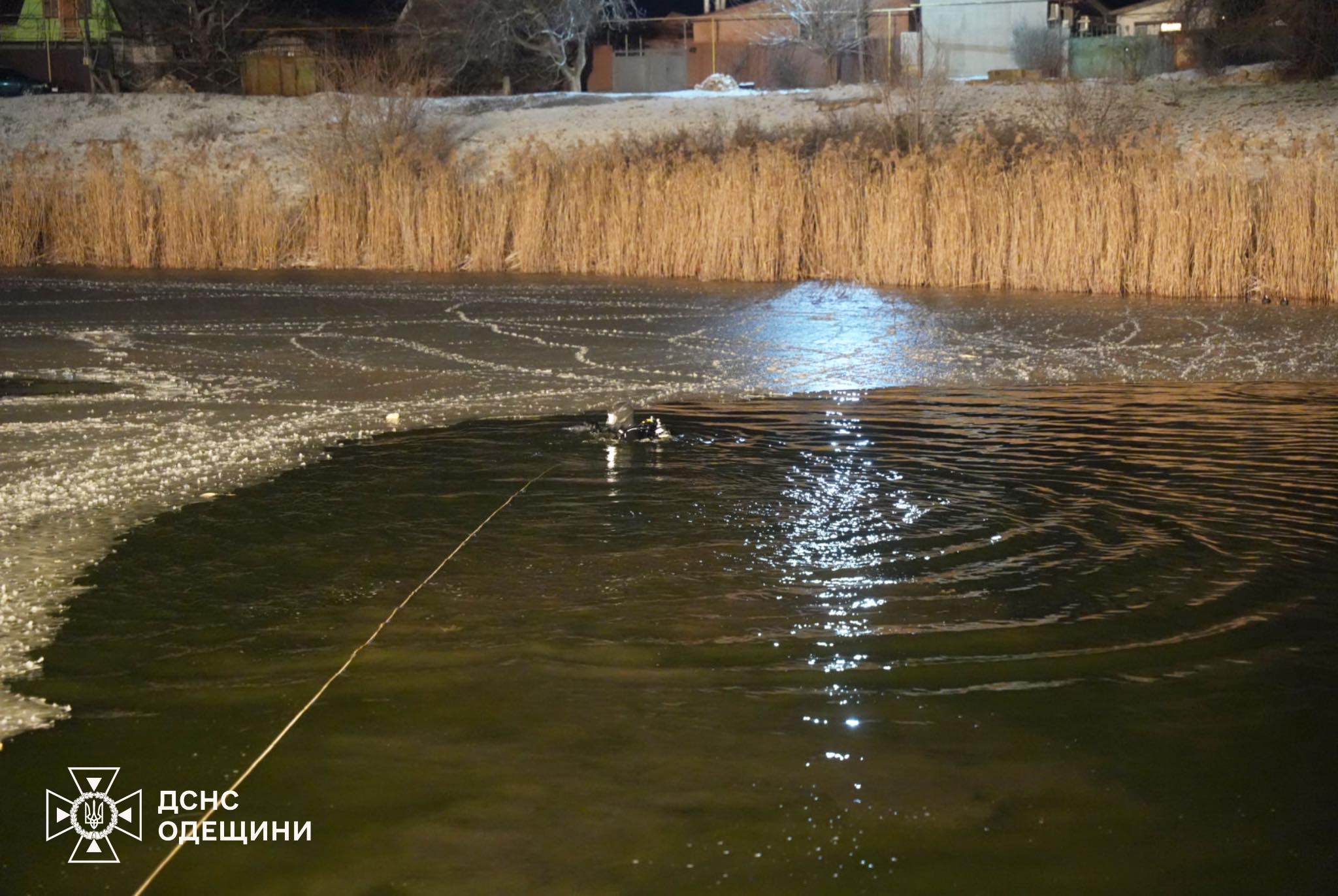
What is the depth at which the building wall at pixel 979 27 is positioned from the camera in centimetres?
3500

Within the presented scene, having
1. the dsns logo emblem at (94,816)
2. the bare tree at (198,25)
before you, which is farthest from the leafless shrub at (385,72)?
the dsns logo emblem at (94,816)

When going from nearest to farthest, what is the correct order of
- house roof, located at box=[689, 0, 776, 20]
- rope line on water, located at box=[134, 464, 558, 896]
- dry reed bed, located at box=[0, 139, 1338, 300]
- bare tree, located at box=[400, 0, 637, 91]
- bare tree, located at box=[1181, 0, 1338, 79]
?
1. rope line on water, located at box=[134, 464, 558, 896]
2. dry reed bed, located at box=[0, 139, 1338, 300]
3. bare tree, located at box=[1181, 0, 1338, 79]
4. bare tree, located at box=[400, 0, 637, 91]
5. house roof, located at box=[689, 0, 776, 20]

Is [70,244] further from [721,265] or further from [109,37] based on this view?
[109,37]

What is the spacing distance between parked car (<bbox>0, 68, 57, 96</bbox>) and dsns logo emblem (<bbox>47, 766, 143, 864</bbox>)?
114ft

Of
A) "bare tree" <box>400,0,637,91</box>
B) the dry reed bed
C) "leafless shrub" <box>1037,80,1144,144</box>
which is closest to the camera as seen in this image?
the dry reed bed

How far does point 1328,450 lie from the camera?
6.90 metres

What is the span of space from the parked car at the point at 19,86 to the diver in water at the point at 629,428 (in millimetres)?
31510

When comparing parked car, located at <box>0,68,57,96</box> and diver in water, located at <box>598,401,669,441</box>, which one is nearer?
diver in water, located at <box>598,401,669,441</box>

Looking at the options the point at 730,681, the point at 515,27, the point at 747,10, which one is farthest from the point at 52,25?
the point at 730,681

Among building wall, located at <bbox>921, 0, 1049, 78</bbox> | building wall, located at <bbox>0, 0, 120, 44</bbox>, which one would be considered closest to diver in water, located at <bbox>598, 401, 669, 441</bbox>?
building wall, located at <bbox>921, 0, 1049, 78</bbox>

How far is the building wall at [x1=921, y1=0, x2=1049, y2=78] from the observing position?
115 feet

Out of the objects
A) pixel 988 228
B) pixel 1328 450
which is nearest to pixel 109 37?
pixel 988 228

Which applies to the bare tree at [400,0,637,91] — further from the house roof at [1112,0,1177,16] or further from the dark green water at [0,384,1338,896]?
the dark green water at [0,384,1338,896]

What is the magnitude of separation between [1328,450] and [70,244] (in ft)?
52.1
